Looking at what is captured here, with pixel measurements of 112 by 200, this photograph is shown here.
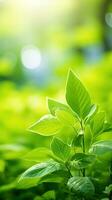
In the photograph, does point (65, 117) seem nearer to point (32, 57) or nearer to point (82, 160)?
point (82, 160)

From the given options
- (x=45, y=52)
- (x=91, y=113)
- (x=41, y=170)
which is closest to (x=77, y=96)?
(x=91, y=113)

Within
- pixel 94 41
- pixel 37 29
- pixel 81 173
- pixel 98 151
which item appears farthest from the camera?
pixel 37 29

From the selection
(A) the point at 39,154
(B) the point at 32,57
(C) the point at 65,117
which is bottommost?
(B) the point at 32,57

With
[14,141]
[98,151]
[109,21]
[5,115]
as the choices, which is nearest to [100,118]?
[98,151]

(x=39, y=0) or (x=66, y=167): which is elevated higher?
(x=39, y=0)

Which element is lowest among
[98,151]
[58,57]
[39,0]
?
[58,57]

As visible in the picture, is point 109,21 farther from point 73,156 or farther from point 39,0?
point 73,156

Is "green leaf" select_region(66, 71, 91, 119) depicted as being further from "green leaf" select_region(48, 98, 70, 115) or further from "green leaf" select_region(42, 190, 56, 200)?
"green leaf" select_region(42, 190, 56, 200)
